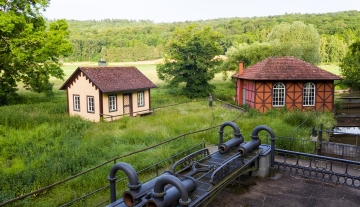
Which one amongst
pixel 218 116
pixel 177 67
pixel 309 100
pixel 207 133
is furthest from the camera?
pixel 177 67

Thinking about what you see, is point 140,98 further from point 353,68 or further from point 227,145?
point 353,68

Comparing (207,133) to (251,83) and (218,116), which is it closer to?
(218,116)

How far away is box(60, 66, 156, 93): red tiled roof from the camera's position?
23.2 metres

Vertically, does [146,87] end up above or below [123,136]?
above

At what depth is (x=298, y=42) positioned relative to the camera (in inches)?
1870

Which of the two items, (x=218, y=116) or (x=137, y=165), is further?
(x=218, y=116)

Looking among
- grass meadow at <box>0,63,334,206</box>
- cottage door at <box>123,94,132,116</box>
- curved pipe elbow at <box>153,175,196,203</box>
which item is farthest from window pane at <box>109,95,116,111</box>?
curved pipe elbow at <box>153,175,196,203</box>

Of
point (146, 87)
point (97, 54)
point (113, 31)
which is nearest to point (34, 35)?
point (146, 87)

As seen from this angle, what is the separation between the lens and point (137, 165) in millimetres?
11852

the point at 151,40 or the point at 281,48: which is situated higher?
the point at 151,40

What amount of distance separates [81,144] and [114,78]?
10736 millimetres

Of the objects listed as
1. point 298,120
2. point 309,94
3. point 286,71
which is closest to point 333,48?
point 309,94

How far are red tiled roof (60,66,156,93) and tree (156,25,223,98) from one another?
8.75m

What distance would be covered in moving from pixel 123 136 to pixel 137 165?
4.83m
